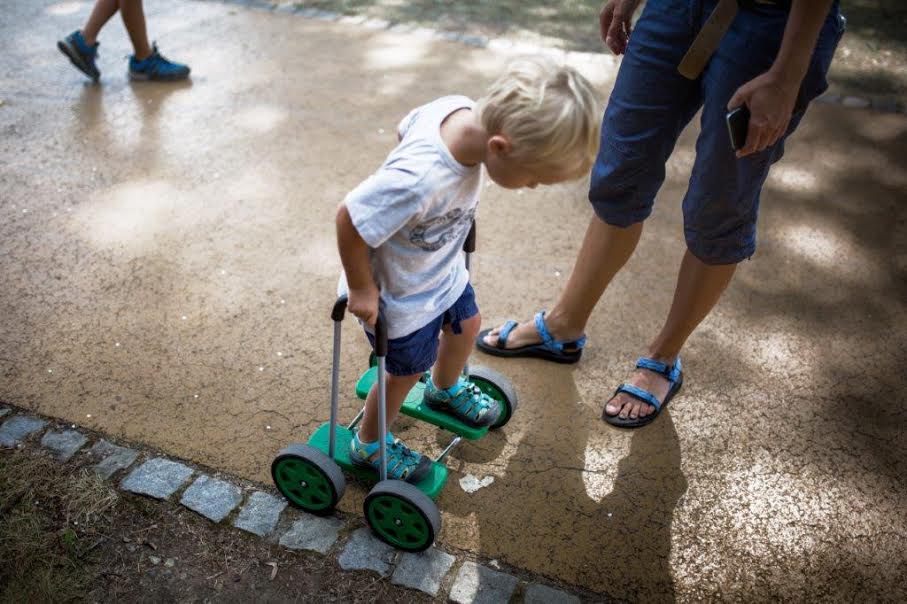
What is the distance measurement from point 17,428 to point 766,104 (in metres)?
2.65

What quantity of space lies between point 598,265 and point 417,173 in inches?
48.0

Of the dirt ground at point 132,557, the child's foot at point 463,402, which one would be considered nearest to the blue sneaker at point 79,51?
the dirt ground at point 132,557

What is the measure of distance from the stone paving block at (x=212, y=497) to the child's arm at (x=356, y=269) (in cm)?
89

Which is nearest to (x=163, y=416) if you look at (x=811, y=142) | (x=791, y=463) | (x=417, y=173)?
(x=417, y=173)

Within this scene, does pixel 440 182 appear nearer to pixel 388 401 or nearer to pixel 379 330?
pixel 379 330

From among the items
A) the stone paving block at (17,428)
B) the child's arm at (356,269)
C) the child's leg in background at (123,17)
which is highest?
the child's arm at (356,269)

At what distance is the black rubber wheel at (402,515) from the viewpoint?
2082 mm

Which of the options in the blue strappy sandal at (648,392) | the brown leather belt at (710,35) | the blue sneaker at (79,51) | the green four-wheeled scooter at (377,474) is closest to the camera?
the brown leather belt at (710,35)

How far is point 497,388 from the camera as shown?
257 centimetres

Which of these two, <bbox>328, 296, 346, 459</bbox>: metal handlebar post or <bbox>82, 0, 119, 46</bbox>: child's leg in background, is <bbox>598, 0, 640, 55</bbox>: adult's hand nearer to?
<bbox>328, 296, 346, 459</bbox>: metal handlebar post

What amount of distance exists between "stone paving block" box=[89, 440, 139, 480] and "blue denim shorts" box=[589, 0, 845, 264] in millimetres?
1884

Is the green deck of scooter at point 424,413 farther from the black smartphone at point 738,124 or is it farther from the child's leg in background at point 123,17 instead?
the child's leg in background at point 123,17

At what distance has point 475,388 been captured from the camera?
2.49m

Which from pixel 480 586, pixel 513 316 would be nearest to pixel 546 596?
pixel 480 586
